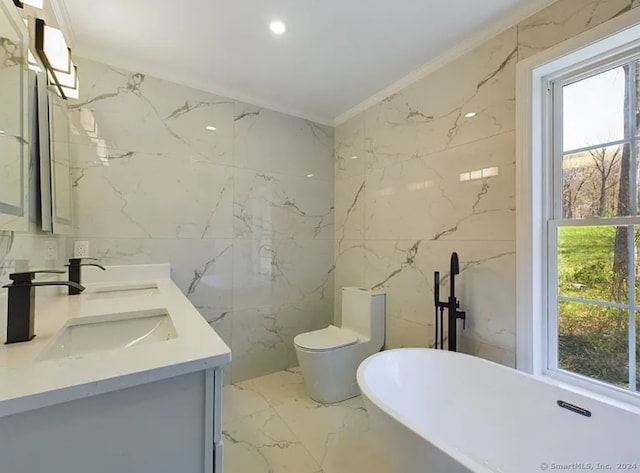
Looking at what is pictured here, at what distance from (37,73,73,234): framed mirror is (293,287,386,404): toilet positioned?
162 cm

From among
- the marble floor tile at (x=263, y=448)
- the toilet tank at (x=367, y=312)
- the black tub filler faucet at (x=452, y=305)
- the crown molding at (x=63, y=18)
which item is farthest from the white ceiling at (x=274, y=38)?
the marble floor tile at (x=263, y=448)

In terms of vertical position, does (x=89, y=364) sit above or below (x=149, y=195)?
below

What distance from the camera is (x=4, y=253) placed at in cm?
105

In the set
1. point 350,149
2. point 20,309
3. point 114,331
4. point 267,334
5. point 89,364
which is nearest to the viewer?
point 89,364

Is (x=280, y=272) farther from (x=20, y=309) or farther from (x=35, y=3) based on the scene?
(x=35, y=3)

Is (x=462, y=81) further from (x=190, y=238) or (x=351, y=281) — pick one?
(x=190, y=238)

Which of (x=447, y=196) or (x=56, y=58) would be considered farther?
(x=447, y=196)

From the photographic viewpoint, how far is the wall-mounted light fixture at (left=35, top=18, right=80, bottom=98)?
51.5 inches

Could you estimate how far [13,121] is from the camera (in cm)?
107

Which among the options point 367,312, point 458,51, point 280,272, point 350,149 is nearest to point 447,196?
point 458,51

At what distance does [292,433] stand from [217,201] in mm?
1717

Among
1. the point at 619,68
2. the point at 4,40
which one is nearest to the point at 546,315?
the point at 619,68

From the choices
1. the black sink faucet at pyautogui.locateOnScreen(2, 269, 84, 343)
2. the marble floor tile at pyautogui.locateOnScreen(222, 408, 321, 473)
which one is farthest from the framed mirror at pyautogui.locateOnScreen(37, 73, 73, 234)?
the marble floor tile at pyautogui.locateOnScreen(222, 408, 321, 473)

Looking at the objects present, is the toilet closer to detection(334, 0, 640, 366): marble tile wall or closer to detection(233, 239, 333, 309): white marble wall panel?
detection(334, 0, 640, 366): marble tile wall
